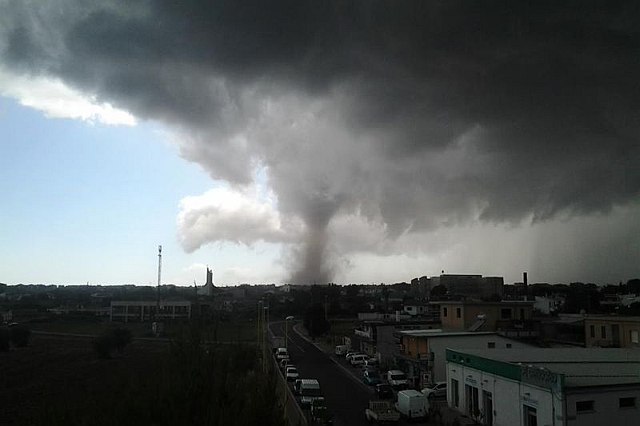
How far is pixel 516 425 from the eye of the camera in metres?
20.2

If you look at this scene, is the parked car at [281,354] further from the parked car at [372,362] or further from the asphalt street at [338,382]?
the parked car at [372,362]

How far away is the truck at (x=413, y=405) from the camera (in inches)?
927

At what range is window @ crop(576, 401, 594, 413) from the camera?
1778 centimetres

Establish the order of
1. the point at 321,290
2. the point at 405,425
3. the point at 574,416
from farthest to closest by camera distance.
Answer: the point at 321,290, the point at 405,425, the point at 574,416

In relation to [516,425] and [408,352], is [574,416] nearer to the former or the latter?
[516,425]

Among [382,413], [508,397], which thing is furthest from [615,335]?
[382,413]

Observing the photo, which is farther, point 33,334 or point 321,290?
point 321,290

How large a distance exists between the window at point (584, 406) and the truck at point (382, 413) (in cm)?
715

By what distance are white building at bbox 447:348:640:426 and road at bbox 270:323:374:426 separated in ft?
16.5

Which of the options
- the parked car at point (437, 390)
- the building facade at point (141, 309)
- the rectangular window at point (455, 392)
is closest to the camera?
Answer: the rectangular window at point (455, 392)

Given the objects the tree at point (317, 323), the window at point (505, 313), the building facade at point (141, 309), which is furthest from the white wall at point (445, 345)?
the building facade at point (141, 309)

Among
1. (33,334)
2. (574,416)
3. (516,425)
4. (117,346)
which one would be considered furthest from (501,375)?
(33,334)

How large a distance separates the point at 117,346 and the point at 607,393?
4714 cm

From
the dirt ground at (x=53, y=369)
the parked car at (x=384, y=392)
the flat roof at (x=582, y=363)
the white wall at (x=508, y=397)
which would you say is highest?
the flat roof at (x=582, y=363)
